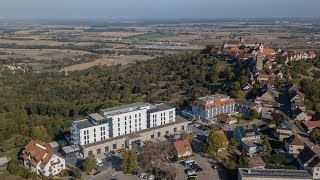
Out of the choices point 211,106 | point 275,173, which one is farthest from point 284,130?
point 211,106

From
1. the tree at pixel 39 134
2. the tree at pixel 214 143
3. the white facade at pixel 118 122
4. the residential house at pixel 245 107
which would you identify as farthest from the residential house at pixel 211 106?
the tree at pixel 39 134

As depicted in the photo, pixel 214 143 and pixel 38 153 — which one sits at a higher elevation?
pixel 214 143

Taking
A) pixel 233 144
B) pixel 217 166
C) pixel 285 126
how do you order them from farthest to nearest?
pixel 285 126 → pixel 233 144 → pixel 217 166

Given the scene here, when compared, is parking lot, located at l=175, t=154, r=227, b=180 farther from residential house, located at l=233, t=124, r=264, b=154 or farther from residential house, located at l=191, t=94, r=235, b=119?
residential house, located at l=191, t=94, r=235, b=119

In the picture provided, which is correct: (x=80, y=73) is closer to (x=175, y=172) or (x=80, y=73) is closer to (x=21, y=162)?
(x=21, y=162)

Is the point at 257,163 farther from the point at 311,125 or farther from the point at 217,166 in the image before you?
the point at 311,125

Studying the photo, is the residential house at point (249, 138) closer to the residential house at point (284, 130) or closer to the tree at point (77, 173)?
the residential house at point (284, 130)

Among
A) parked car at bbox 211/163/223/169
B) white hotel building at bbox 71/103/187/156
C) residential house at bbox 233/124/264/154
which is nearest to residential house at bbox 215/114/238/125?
residential house at bbox 233/124/264/154

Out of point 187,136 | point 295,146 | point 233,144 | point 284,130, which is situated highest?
point 284,130
